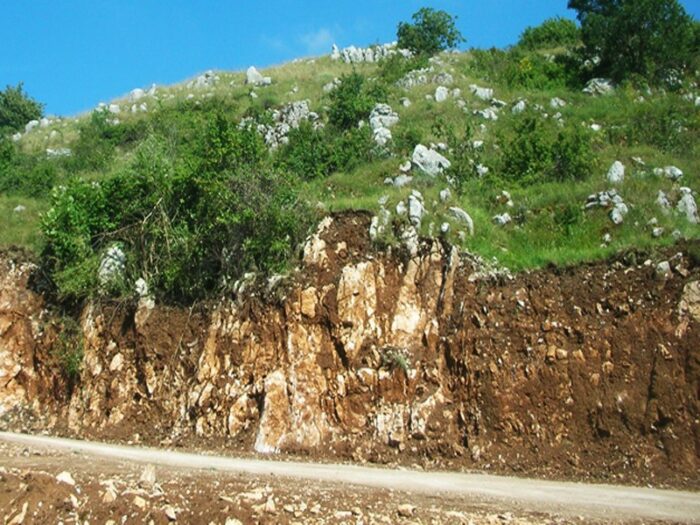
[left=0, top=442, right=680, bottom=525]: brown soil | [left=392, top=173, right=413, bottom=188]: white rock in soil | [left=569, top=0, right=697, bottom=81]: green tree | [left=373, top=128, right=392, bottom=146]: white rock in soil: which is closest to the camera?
[left=0, top=442, right=680, bottom=525]: brown soil

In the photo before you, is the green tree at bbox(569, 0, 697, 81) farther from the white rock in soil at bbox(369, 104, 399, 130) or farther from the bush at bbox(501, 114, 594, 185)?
the white rock in soil at bbox(369, 104, 399, 130)

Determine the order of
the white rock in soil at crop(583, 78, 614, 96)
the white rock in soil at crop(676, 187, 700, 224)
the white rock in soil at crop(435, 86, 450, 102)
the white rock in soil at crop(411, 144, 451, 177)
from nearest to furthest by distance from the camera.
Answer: the white rock in soil at crop(676, 187, 700, 224) → the white rock in soil at crop(411, 144, 451, 177) → the white rock in soil at crop(583, 78, 614, 96) → the white rock in soil at crop(435, 86, 450, 102)

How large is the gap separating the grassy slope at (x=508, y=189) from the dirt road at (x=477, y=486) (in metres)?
5.93

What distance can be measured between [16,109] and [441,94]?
29.7 meters

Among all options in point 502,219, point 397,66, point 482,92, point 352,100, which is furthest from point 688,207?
point 397,66

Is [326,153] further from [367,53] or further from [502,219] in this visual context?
[367,53]

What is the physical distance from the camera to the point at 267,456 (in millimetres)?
14773

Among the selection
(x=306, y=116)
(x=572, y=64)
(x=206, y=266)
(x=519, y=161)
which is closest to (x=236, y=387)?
(x=206, y=266)

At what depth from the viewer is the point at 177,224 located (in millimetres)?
19891

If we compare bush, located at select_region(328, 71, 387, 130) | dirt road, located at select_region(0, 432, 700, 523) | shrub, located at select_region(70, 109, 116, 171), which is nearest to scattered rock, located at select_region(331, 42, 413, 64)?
bush, located at select_region(328, 71, 387, 130)

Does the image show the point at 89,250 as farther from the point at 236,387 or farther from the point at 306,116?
the point at 306,116

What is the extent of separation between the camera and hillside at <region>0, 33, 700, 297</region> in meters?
18.1

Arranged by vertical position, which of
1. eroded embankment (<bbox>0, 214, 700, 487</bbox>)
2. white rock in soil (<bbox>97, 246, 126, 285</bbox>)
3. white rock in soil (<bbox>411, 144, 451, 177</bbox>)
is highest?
white rock in soil (<bbox>411, 144, 451, 177</bbox>)

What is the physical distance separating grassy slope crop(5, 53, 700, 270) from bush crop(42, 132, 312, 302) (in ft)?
5.32
